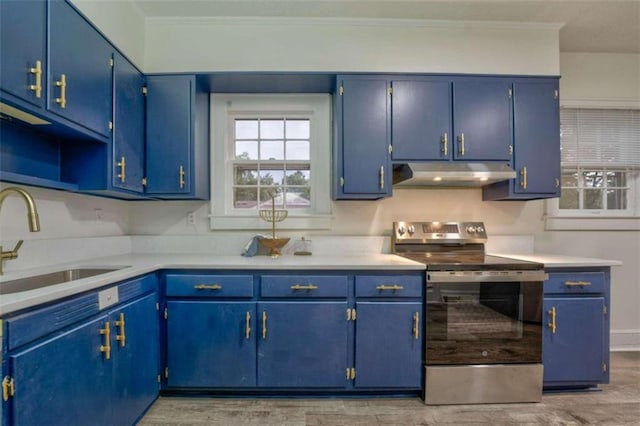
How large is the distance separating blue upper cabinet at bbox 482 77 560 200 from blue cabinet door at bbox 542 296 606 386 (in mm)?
858

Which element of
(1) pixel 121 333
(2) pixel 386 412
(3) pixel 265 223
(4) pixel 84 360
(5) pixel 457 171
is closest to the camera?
(4) pixel 84 360

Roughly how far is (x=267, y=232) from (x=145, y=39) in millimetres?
1905

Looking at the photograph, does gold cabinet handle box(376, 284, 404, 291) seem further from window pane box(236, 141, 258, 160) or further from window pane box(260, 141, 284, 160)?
window pane box(236, 141, 258, 160)

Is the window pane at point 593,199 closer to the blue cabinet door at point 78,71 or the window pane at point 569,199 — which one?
the window pane at point 569,199

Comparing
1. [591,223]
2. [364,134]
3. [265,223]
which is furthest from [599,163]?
[265,223]

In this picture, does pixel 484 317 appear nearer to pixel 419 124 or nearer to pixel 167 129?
pixel 419 124

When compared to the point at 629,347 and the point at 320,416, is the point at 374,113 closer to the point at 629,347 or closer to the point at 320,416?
the point at 320,416

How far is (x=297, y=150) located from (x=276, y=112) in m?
0.38

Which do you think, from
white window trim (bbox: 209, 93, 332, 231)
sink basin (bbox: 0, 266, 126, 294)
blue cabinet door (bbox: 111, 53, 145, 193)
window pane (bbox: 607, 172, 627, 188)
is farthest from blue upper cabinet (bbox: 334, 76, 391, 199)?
window pane (bbox: 607, 172, 627, 188)

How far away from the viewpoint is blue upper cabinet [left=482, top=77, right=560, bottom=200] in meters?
2.38

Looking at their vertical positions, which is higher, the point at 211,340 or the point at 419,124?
the point at 419,124

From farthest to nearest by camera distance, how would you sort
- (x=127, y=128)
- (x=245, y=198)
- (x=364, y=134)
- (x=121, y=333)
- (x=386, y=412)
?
(x=245, y=198), (x=364, y=134), (x=127, y=128), (x=386, y=412), (x=121, y=333)

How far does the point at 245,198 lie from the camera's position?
2732mm

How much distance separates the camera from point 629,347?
282 cm
